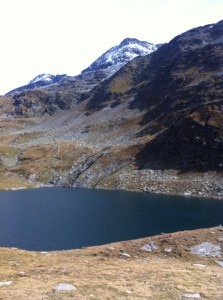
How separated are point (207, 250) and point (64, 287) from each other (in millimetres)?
16825

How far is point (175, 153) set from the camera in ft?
510

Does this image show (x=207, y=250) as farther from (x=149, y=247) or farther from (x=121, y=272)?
(x=121, y=272)

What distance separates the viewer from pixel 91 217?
95250mm

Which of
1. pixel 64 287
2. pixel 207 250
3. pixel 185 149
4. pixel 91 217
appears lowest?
pixel 91 217

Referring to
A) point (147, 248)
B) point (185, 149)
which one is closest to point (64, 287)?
point (147, 248)

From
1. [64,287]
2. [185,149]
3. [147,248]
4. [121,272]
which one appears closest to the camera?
[64,287]

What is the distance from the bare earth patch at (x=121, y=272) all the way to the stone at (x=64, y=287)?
0.44 feet

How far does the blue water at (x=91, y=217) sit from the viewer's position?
7506cm

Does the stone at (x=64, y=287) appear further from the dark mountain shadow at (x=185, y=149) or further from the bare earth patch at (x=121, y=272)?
the dark mountain shadow at (x=185, y=149)

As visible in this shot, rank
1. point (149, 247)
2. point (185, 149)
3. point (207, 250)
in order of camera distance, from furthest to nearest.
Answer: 1. point (185, 149)
2. point (149, 247)
3. point (207, 250)

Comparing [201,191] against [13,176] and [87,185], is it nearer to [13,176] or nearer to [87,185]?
[87,185]

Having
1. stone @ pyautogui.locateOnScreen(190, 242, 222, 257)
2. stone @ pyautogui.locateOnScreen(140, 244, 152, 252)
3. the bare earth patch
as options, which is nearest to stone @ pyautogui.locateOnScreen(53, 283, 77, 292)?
the bare earth patch

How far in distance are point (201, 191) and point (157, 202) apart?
60.3 ft

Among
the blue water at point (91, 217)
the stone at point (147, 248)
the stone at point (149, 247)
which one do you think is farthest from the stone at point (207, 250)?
the blue water at point (91, 217)
